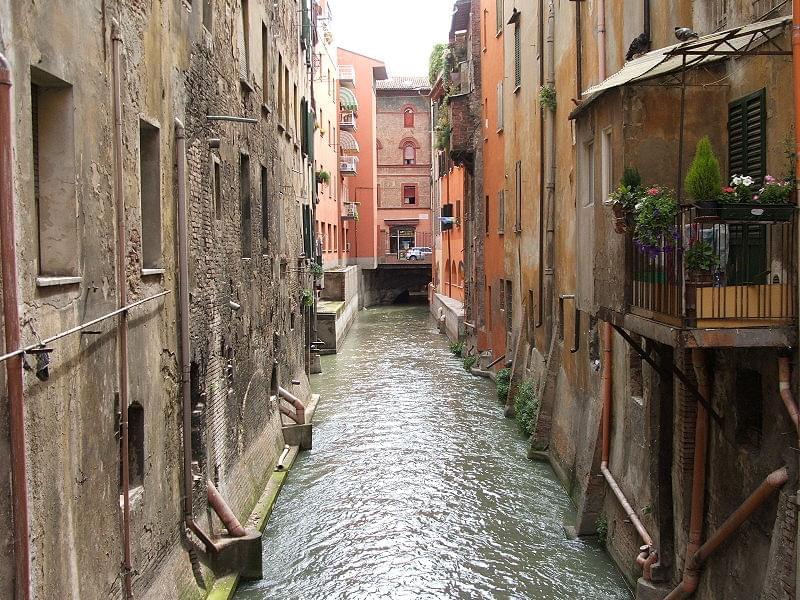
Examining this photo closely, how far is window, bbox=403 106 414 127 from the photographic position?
6656cm

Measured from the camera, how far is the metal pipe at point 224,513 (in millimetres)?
10719

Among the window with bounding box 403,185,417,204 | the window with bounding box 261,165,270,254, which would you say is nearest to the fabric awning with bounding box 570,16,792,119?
the window with bounding box 261,165,270,254

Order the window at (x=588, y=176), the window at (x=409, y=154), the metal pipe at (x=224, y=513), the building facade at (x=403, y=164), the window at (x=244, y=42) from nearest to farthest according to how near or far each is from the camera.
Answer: the window at (x=588, y=176) → the metal pipe at (x=224, y=513) → the window at (x=244, y=42) → the building facade at (x=403, y=164) → the window at (x=409, y=154)

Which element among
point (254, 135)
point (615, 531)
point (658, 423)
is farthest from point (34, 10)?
point (254, 135)

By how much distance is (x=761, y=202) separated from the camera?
6.54 m

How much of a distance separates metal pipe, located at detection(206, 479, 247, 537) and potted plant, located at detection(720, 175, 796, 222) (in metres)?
6.81

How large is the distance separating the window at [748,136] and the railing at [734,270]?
659mm

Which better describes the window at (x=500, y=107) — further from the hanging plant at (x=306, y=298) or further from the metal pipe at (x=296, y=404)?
the metal pipe at (x=296, y=404)

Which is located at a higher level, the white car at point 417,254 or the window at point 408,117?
the window at point 408,117

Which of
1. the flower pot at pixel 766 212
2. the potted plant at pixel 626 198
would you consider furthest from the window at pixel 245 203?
the flower pot at pixel 766 212

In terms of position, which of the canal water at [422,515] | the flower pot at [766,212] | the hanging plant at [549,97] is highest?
the hanging plant at [549,97]

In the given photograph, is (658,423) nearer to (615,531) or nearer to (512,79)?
(615,531)

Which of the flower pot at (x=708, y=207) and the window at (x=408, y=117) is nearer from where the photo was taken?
the flower pot at (x=708, y=207)

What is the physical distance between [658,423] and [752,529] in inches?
96.9
